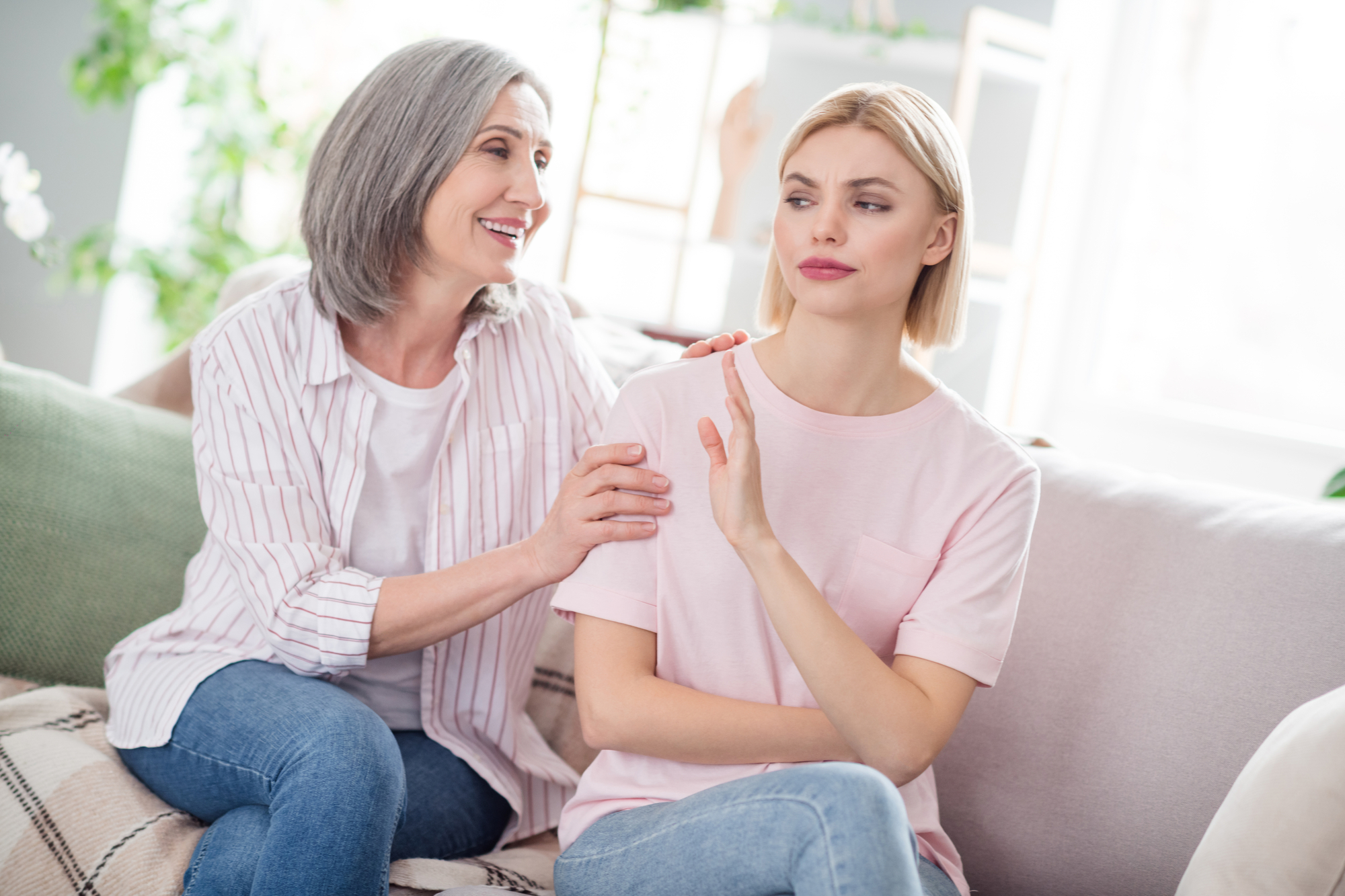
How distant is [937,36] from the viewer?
10.8 feet

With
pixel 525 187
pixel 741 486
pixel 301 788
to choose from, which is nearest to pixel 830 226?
pixel 741 486

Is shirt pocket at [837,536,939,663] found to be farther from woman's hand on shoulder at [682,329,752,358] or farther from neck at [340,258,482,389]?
neck at [340,258,482,389]

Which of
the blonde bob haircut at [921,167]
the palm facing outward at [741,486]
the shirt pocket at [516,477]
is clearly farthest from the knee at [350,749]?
the blonde bob haircut at [921,167]

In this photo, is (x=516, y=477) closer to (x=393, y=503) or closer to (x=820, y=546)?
(x=393, y=503)

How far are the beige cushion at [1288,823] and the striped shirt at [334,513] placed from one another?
2.63 feet

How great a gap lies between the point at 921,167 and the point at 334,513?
807mm

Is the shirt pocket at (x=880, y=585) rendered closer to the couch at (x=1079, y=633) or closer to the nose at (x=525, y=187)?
the couch at (x=1079, y=633)

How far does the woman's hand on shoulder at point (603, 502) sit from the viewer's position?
3.61 ft

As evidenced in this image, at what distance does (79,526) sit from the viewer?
149 cm

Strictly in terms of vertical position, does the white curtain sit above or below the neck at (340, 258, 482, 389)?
above

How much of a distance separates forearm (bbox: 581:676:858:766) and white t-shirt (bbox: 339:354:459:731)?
1.37ft

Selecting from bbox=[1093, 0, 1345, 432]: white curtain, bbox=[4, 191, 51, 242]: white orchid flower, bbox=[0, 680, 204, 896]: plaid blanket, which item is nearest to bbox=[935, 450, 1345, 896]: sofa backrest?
bbox=[0, 680, 204, 896]: plaid blanket

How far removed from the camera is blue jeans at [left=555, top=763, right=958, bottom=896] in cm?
83

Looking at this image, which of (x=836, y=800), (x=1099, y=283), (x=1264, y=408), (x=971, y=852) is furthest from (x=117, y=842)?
(x=1099, y=283)
